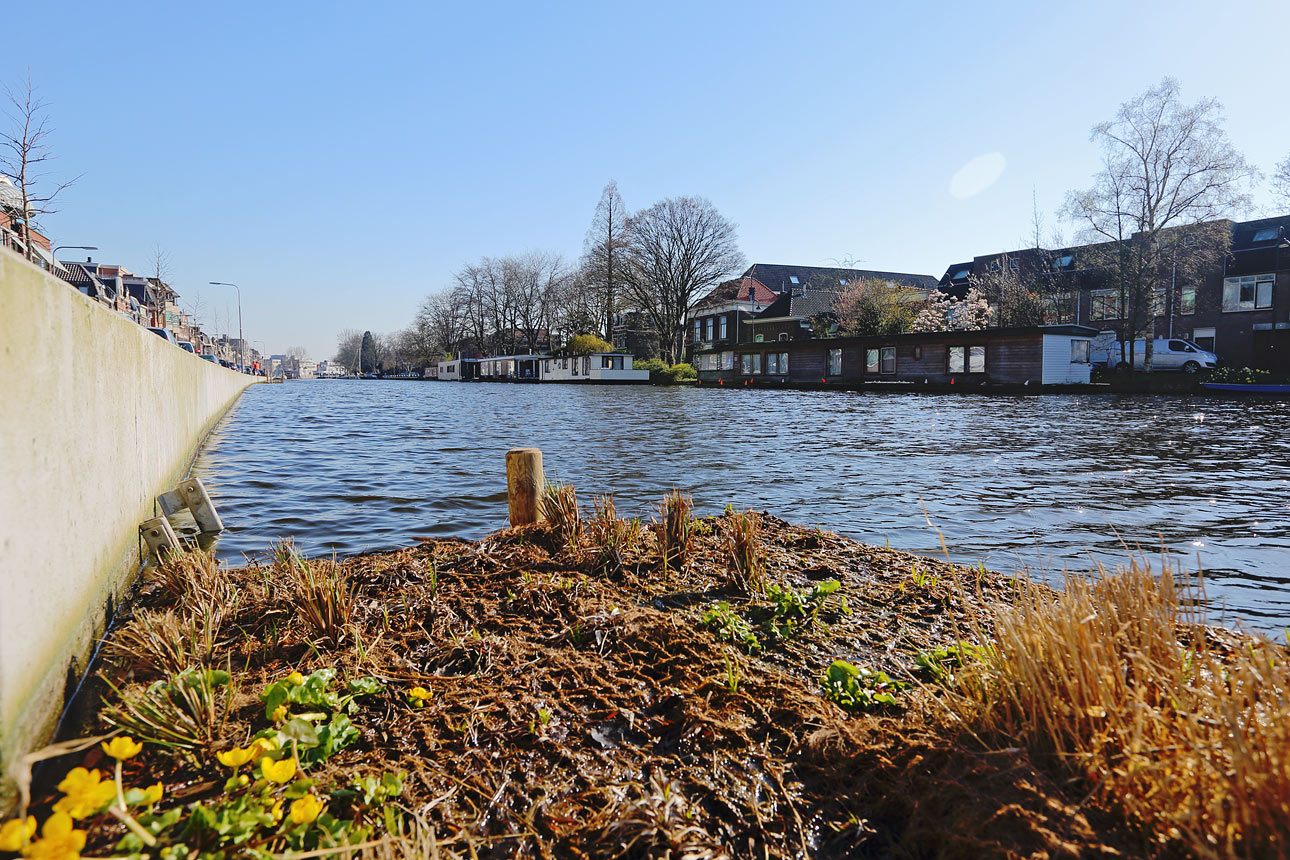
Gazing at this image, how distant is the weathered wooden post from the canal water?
1.36 metres

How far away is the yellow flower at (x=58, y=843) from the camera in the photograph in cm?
144

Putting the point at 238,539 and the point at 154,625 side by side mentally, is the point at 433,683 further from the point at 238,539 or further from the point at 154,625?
the point at 238,539

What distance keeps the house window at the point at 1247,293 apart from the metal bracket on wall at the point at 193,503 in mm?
56310

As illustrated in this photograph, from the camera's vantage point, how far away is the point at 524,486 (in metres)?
5.45

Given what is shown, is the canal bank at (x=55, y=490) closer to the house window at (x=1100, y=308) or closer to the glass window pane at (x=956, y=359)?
the glass window pane at (x=956, y=359)

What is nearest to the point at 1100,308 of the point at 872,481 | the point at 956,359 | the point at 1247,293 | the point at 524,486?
the point at 1247,293

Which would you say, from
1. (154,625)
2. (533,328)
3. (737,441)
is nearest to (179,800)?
(154,625)

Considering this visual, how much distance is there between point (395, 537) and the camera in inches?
249

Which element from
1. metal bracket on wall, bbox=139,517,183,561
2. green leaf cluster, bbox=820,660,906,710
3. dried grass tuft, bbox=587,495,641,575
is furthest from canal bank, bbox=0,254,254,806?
green leaf cluster, bbox=820,660,906,710

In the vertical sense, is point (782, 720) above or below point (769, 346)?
below

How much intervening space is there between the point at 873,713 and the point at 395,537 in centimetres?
484

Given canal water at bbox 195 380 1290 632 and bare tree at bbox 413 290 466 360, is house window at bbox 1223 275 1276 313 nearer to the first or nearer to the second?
canal water at bbox 195 380 1290 632

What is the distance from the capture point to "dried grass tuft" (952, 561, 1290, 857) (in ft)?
4.75

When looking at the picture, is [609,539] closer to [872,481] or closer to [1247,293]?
[872,481]
